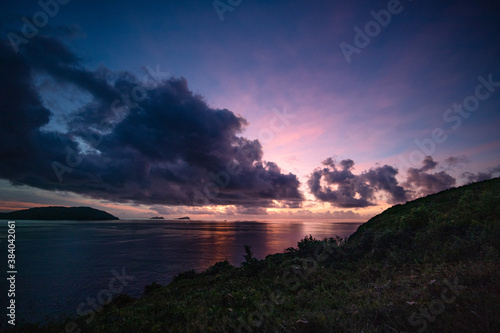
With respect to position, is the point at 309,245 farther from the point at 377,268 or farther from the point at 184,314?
the point at 184,314

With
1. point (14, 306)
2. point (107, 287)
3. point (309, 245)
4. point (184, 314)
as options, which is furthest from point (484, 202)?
point (14, 306)

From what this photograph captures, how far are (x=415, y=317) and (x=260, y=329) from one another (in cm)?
367

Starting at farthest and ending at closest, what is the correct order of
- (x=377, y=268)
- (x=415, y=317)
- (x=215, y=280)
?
1. (x=215, y=280)
2. (x=377, y=268)
3. (x=415, y=317)

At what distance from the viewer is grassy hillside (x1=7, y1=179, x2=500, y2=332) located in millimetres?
4715

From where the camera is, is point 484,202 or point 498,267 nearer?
point 498,267

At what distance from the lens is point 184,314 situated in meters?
7.91

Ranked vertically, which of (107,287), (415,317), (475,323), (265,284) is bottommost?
(107,287)

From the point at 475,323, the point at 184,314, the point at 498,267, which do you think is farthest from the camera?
the point at 184,314

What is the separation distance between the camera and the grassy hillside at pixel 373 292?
4715 mm

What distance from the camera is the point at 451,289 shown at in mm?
5434

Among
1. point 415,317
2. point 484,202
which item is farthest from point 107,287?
point 484,202

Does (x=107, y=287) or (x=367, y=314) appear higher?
(x=367, y=314)

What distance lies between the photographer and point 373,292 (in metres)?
7.11

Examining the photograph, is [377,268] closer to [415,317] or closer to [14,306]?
[415,317]
